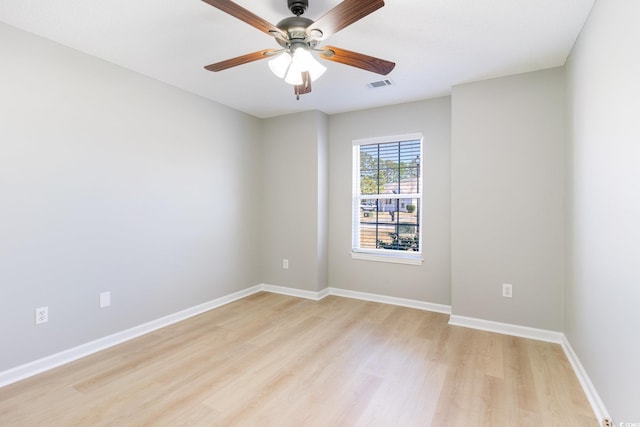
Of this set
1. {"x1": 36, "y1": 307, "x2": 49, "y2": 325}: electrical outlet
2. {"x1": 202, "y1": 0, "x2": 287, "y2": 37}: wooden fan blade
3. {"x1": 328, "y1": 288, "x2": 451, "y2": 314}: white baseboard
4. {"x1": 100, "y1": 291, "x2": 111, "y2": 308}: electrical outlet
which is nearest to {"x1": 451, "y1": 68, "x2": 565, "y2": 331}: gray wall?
{"x1": 328, "y1": 288, "x2": 451, "y2": 314}: white baseboard

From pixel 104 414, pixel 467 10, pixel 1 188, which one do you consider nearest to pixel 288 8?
pixel 467 10

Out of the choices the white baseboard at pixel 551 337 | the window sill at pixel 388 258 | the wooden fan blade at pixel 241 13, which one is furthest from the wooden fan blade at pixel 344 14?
the window sill at pixel 388 258

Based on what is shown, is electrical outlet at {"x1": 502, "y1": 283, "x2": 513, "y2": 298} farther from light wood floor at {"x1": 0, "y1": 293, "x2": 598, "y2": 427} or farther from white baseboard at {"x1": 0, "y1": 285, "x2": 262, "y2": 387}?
white baseboard at {"x1": 0, "y1": 285, "x2": 262, "y2": 387}

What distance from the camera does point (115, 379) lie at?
2275 mm

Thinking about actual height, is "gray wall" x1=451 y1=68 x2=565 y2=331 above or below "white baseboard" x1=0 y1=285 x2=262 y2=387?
above

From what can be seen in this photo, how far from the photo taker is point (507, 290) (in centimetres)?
309

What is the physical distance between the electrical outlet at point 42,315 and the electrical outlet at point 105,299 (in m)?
0.38

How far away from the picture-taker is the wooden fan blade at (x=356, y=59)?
75.0 inches

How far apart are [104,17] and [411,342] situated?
3500 mm

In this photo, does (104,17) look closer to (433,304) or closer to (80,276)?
(80,276)

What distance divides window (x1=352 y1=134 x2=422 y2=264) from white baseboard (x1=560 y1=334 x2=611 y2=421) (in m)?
1.63

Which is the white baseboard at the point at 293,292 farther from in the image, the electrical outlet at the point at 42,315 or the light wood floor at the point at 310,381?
the electrical outlet at the point at 42,315

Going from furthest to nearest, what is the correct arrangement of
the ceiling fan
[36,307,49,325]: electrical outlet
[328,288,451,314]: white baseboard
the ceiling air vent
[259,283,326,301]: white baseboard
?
[259,283,326,301]: white baseboard → [328,288,451,314]: white baseboard → the ceiling air vent → [36,307,49,325]: electrical outlet → the ceiling fan

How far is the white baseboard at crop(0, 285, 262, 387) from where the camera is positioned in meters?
2.25
